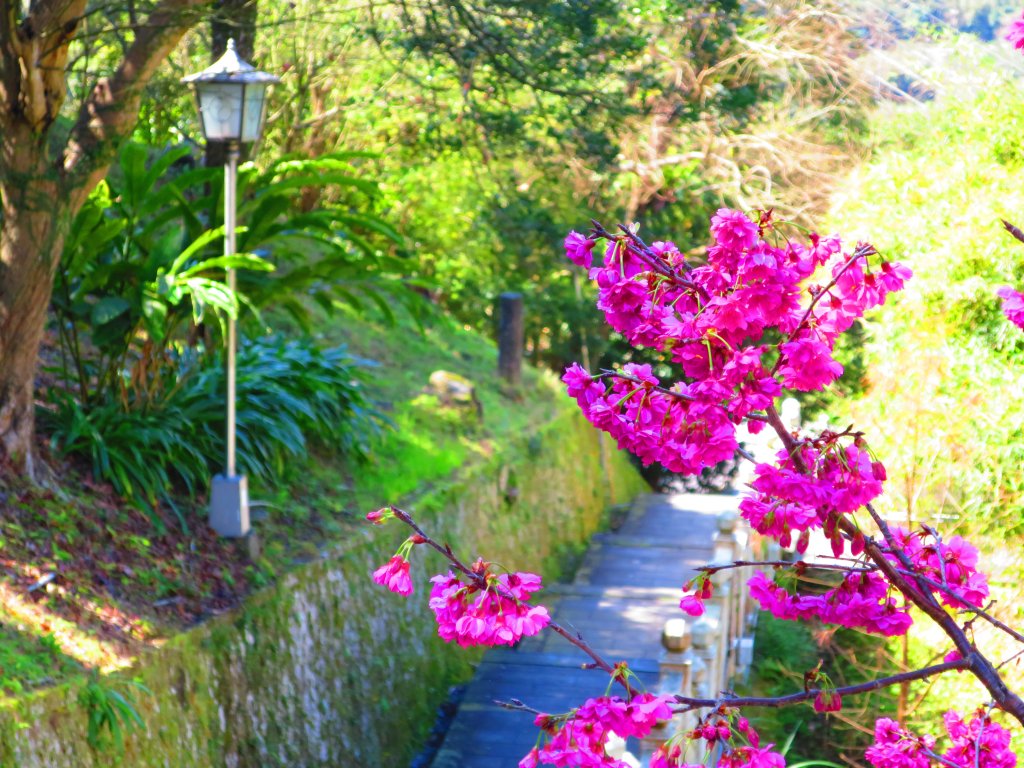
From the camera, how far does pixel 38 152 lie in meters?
5.89

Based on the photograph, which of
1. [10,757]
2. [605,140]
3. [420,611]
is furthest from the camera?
[605,140]

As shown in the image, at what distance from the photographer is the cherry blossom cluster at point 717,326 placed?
2.54 m

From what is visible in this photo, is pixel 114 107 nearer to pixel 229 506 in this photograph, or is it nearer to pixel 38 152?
pixel 38 152

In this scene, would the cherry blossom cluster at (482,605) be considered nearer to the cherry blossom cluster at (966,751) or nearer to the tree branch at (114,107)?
the cherry blossom cluster at (966,751)

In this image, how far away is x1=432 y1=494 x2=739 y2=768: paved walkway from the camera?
7199mm

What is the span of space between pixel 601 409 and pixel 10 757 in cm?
299

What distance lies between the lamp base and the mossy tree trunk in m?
1.02

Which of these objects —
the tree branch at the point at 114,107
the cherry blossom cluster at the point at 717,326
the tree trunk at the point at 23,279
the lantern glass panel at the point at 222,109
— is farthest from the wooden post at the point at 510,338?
the cherry blossom cluster at the point at 717,326

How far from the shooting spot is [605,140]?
404 inches

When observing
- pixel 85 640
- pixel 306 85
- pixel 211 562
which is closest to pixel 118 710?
pixel 85 640

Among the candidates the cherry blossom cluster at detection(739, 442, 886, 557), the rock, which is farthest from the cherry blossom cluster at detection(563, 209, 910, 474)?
the rock

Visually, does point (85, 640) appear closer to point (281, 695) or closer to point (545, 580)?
point (281, 695)

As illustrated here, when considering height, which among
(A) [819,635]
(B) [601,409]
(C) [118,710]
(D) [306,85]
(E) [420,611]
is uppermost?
(D) [306,85]

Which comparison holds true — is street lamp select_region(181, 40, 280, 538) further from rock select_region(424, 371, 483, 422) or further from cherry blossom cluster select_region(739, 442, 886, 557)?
cherry blossom cluster select_region(739, 442, 886, 557)
